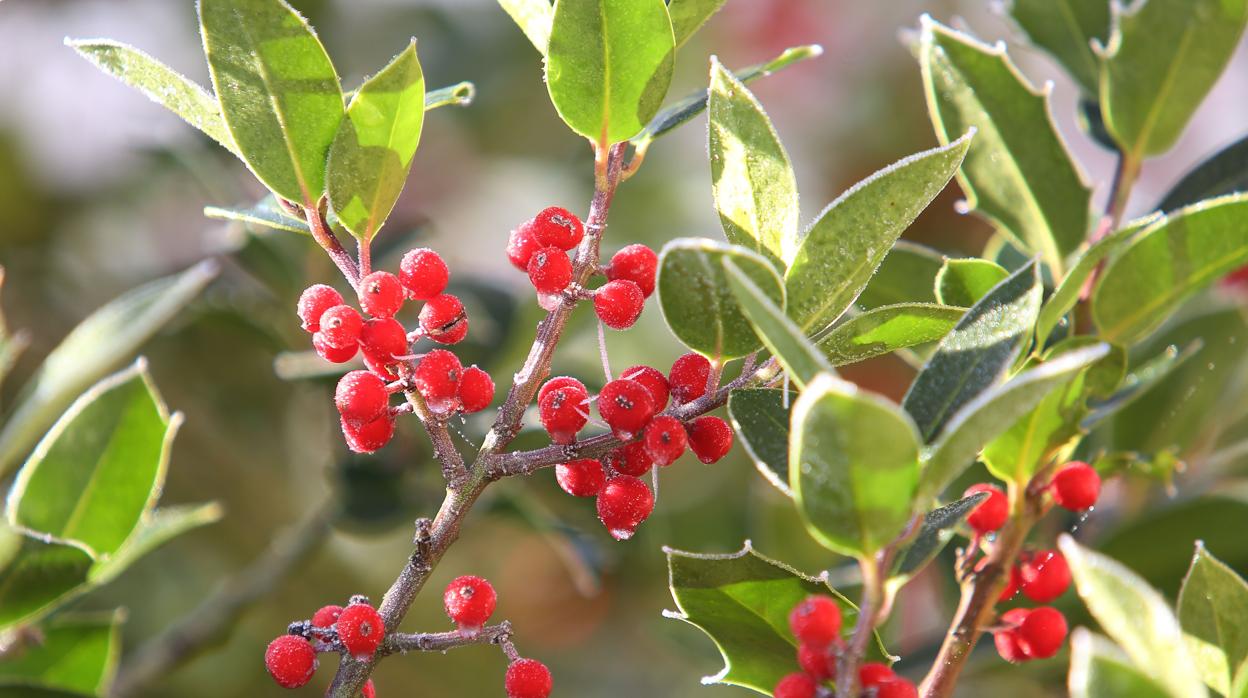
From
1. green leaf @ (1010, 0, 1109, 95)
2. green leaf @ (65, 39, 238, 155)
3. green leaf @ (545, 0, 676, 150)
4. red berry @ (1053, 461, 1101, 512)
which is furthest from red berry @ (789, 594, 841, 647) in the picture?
green leaf @ (1010, 0, 1109, 95)

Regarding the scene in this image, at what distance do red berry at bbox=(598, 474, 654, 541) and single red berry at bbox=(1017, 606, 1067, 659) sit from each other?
26cm

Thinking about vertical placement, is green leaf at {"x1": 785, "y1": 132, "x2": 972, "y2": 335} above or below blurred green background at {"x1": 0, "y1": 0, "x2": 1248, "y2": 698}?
above

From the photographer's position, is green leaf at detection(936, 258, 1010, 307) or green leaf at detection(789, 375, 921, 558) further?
green leaf at detection(936, 258, 1010, 307)

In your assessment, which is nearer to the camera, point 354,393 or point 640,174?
point 354,393

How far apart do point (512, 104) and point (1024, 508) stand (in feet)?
6.27

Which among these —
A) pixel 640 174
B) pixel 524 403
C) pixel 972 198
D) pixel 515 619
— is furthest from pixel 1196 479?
pixel 640 174

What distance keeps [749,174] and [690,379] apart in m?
0.14

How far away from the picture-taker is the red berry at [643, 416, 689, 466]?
2.29 feet

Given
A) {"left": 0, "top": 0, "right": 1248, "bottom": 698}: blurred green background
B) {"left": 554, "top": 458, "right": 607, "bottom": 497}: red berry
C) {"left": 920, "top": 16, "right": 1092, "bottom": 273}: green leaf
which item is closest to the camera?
{"left": 554, "top": 458, "right": 607, "bottom": 497}: red berry

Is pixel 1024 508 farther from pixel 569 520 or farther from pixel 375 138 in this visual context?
pixel 569 520

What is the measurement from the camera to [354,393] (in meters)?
0.73

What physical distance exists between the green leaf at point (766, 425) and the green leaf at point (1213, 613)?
29cm

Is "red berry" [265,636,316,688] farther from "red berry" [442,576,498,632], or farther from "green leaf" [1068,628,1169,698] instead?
"green leaf" [1068,628,1169,698]

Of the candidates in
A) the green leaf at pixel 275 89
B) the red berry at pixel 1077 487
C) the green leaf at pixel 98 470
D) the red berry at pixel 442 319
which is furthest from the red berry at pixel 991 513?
the green leaf at pixel 98 470
